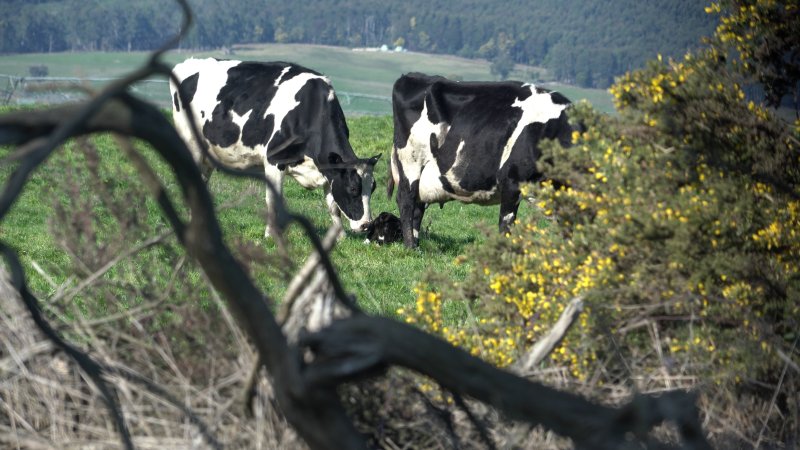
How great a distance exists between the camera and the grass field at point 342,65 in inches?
5108

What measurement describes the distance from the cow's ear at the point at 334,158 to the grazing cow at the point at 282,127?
0.6 inches

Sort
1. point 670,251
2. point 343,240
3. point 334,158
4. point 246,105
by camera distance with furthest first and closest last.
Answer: point 246,105 → point 334,158 → point 343,240 → point 670,251

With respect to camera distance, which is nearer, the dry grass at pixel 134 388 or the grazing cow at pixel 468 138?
the dry grass at pixel 134 388

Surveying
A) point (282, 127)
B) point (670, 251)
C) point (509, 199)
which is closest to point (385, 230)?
point (509, 199)

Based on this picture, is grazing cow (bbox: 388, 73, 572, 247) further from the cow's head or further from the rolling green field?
the rolling green field

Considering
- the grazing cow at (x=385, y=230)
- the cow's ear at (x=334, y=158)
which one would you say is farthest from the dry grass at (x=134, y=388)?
the cow's ear at (x=334, y=158)

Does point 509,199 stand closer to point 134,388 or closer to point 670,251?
point 670,251

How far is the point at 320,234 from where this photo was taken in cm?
1288

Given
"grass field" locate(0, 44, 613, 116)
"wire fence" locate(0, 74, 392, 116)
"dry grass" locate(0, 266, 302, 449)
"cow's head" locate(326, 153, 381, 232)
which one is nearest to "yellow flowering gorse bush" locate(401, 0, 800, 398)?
"dry grass" locate(0, 266, 302, 449)

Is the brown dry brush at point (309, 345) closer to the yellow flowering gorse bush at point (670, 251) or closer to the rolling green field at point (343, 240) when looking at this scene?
the rolling green field at point (343, 240)

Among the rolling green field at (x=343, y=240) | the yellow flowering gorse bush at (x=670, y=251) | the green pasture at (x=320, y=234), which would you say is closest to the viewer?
the yellow flowering gorse bush at (x=670, y=251)

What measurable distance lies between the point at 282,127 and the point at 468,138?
3303 mm

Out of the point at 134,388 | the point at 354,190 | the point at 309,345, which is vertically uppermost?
the point at 309,345

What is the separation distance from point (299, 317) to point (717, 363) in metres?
2.97
